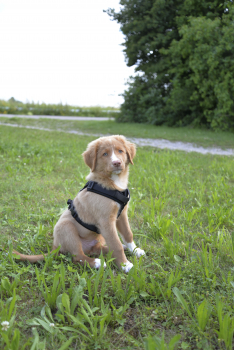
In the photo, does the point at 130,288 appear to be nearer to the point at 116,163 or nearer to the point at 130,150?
the point at 116,163

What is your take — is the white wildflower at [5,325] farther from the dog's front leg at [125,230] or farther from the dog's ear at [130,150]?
the dog's ear at [130,150]

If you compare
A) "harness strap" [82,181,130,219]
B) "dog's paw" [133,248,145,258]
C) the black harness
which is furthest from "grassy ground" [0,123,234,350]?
"harness strap" [82,181,130,219]

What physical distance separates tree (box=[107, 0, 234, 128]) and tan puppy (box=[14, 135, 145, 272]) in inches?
475

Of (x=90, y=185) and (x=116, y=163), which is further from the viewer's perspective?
(x=90, y=185)

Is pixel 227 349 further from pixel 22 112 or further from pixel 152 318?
pixel 22 112

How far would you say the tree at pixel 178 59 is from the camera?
13.5 metres

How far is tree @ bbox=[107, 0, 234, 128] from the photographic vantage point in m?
13.5

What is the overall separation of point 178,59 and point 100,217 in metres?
15.5

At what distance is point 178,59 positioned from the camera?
15961mm

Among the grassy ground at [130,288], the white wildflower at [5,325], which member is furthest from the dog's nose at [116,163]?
the white wildflower at [5,325]

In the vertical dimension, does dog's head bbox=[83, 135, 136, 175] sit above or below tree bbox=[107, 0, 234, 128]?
below

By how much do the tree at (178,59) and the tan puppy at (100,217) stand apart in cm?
1207

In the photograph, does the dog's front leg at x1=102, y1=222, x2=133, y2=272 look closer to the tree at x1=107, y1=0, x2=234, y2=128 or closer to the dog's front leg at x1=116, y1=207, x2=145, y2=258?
the dog's front leg at x1=116, y1=207, x2=145, y2=258

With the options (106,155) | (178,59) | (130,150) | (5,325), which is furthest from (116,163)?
(178,59)
